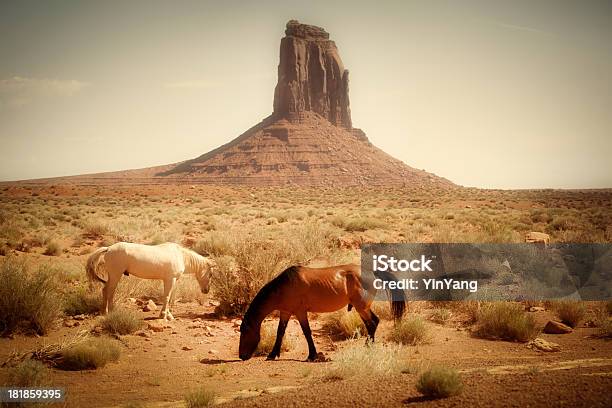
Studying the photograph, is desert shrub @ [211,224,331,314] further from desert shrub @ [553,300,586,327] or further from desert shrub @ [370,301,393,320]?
desert shrub @ [553,300,586,327]

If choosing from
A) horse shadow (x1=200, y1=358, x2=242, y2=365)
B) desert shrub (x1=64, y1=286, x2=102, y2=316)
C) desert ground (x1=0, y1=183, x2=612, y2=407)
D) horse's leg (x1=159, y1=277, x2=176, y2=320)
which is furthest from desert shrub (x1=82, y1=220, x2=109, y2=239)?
horse shadow (x1=200, y1=358, x2=242, y2=365)

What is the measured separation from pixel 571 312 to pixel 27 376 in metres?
9.44

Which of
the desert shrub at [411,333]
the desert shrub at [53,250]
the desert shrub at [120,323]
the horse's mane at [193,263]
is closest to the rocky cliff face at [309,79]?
the desert shrub at [53,250]

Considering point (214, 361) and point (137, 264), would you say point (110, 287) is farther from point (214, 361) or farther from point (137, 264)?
point (214, 361)

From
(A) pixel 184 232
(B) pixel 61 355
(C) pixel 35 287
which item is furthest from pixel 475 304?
(A) pixel 184 232

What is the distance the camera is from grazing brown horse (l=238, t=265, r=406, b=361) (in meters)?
7.09

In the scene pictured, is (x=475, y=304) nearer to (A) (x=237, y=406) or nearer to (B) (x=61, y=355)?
(A) (x=237, y=406)

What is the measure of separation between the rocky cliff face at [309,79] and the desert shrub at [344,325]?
409ft

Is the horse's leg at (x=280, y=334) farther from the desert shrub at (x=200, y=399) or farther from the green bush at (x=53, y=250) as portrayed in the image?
the green bush at (x=53, y=250)

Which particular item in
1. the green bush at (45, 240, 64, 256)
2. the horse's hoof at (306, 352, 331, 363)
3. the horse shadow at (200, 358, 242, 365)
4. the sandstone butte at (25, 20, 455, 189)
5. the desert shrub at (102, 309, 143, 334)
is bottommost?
the horse shadow at (200, 358, 242, 365)

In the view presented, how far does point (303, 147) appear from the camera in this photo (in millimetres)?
121000

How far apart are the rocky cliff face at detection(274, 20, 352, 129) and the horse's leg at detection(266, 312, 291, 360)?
127 metres

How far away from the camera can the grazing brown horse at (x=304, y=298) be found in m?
7.09

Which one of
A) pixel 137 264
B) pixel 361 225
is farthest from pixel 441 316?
pixel 361 225
